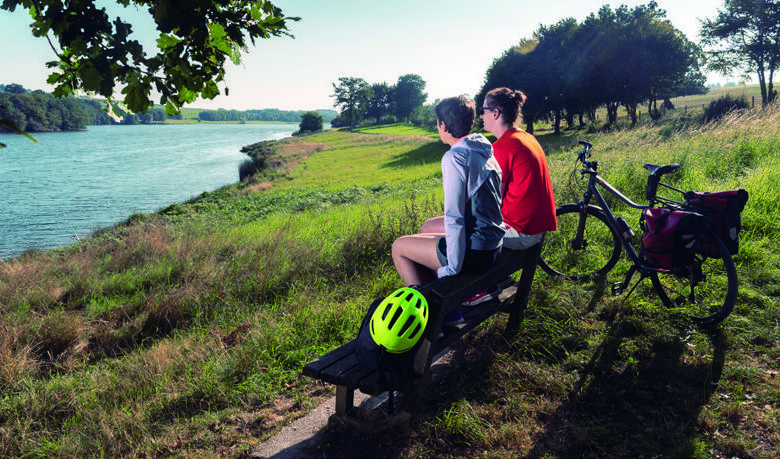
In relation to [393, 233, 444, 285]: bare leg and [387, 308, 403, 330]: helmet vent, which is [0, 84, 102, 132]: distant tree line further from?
[387, 308, 403, 330]: helmet vent

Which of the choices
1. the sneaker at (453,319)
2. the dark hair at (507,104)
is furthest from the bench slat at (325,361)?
the dark hair at (507,104)

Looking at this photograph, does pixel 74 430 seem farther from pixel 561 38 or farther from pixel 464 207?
pixel 561 38

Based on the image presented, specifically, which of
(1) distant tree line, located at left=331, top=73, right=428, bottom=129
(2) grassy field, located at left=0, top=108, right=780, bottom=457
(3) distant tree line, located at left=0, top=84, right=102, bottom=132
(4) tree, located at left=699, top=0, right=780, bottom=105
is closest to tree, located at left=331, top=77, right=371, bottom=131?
(1) distant tree line, located at left=331, top=73, right=428, bottom=129

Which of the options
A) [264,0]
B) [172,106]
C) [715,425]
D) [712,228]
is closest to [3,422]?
[172,106]

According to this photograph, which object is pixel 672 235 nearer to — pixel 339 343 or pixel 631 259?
pixel 631 259

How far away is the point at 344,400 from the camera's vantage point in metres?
2.81

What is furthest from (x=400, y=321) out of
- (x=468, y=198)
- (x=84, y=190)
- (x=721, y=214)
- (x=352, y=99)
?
(x=352, y=99)

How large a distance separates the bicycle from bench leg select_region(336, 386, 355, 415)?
113 inches

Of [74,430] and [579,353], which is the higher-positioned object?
[579,353]

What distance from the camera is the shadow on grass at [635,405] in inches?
102

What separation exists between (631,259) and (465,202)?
2.49 metres

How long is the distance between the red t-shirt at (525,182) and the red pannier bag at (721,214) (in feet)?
4.35

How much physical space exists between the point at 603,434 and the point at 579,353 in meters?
0.92

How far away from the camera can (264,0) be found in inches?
134
